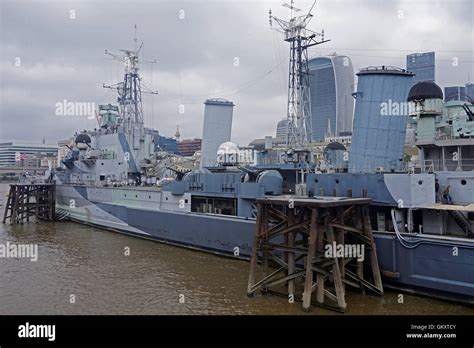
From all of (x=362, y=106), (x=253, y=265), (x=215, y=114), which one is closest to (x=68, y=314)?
(x=253, y=265)

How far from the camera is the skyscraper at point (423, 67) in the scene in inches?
3883

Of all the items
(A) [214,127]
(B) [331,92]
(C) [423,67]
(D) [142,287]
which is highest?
(C) [423,67]

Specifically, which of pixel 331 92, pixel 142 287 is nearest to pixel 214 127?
pixel 142 287

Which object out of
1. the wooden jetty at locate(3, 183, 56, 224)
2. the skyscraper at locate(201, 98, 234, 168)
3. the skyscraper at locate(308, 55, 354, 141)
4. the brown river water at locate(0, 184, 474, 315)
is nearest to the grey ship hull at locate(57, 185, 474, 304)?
the brown river water at locate(0, 184, 474, 315)

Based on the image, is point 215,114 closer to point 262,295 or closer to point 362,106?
point 362,106

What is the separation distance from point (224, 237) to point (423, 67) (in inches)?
3886

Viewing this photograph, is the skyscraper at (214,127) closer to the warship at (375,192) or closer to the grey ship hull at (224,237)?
the warship at (375,192)

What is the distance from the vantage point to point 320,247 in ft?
44.1

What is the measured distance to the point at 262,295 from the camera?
14.7 m

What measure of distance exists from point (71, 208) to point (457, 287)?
3416cm

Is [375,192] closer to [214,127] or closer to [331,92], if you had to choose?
[214,127]

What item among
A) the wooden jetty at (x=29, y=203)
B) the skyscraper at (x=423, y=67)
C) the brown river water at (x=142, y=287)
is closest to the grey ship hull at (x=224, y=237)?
the brown river water at (x=142, y=287)
